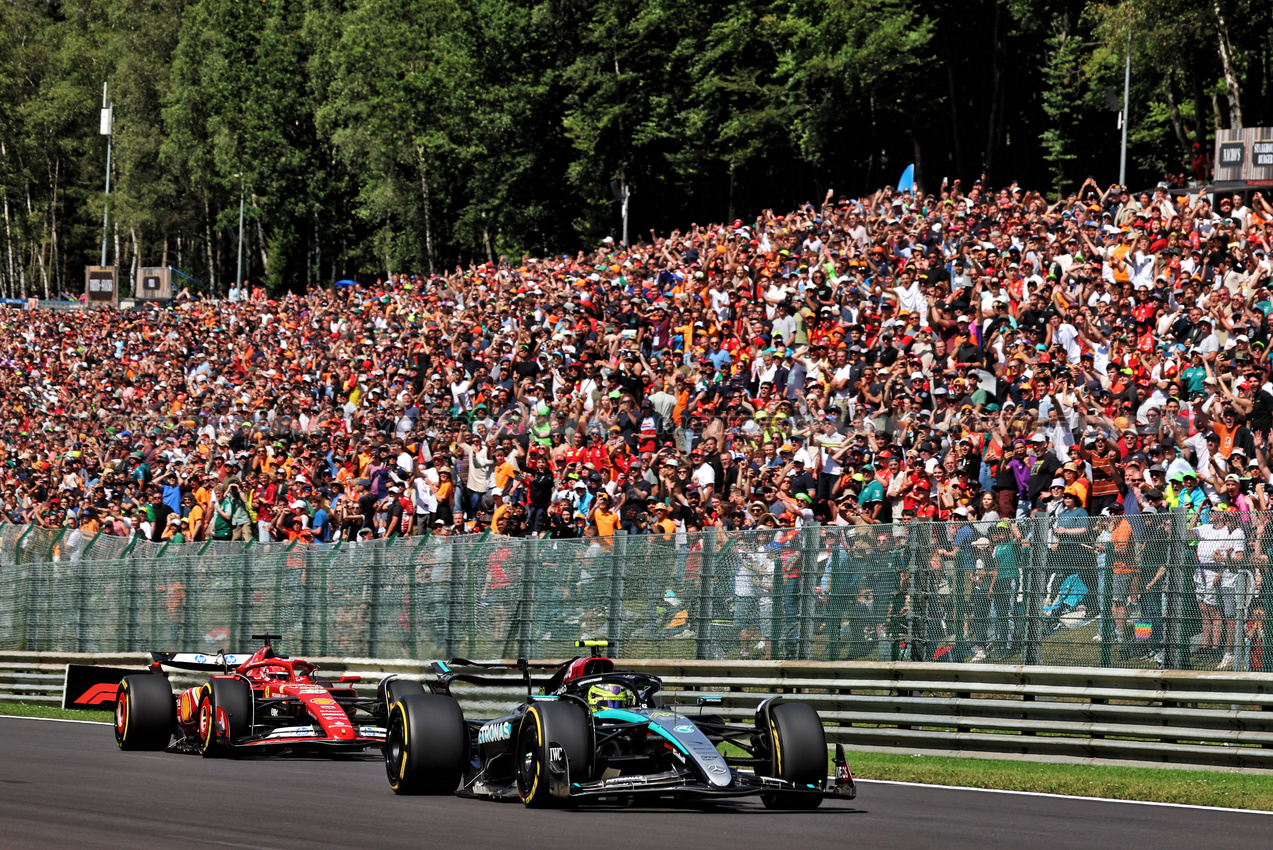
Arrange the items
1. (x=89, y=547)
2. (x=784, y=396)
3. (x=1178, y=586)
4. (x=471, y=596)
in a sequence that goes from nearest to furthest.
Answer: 1. (x=1178, y=586)
2. (x=471, y=596)
3. (x=784, y=396)
4. (x=89, y=547)

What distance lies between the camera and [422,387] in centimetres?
2755

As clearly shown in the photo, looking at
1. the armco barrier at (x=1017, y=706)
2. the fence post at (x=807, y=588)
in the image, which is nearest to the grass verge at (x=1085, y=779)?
the armco barrier at (x=1017, y=706)

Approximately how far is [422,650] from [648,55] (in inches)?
1643

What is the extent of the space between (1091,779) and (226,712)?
7.12 metres

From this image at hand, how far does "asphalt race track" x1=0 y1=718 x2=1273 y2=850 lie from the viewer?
348 inches

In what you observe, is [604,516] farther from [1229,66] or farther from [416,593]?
[1229,66]

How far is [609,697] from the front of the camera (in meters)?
10.9

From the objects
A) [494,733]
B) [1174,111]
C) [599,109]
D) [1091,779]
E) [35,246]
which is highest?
[35,246]

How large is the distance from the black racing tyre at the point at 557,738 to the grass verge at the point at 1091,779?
3.67 metres

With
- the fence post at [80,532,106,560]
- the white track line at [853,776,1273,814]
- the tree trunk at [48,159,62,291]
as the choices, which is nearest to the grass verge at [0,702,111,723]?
the fence post at [80,532,106,560]

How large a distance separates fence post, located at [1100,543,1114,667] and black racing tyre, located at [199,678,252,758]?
7168 millimetres

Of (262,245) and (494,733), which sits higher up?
(262,245)

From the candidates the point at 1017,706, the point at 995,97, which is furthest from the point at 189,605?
the point at 995,97

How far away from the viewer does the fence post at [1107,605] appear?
13320 millimetres
